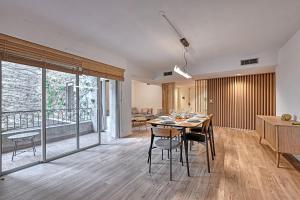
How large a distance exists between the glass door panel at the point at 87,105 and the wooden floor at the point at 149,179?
3.60ft

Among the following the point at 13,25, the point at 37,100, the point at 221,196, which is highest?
the point at 13,25

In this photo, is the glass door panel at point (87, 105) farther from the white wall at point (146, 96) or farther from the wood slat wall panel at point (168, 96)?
the white wall at point (146, 96)

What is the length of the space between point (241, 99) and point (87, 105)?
19.1 ft

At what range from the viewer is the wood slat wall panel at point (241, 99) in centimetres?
569

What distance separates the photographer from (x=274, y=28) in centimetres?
303

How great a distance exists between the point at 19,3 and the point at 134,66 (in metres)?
3.71

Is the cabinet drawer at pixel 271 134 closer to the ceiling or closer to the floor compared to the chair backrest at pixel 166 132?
closer to the floor

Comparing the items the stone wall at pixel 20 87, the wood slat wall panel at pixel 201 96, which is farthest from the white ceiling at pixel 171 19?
the wood slat wall panel at pixel 201 96

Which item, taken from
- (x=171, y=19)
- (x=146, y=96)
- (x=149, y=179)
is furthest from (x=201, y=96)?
(x=149, y=179)

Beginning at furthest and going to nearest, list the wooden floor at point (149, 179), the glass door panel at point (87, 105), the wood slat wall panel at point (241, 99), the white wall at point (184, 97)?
the white wall at point (184, 97) < the wood slat wall panel at point (241, 99) < the glass door panel at point (87, 105) < the wooden floor at point (149, 179)

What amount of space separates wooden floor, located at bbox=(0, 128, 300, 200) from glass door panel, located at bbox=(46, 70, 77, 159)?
0.79m

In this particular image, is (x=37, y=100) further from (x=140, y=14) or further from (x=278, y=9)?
(x=278, y=9)

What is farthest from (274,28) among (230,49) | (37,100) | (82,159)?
(37,100)

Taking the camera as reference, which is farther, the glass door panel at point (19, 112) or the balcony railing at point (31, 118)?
the balcony railing at point (31, 118)
